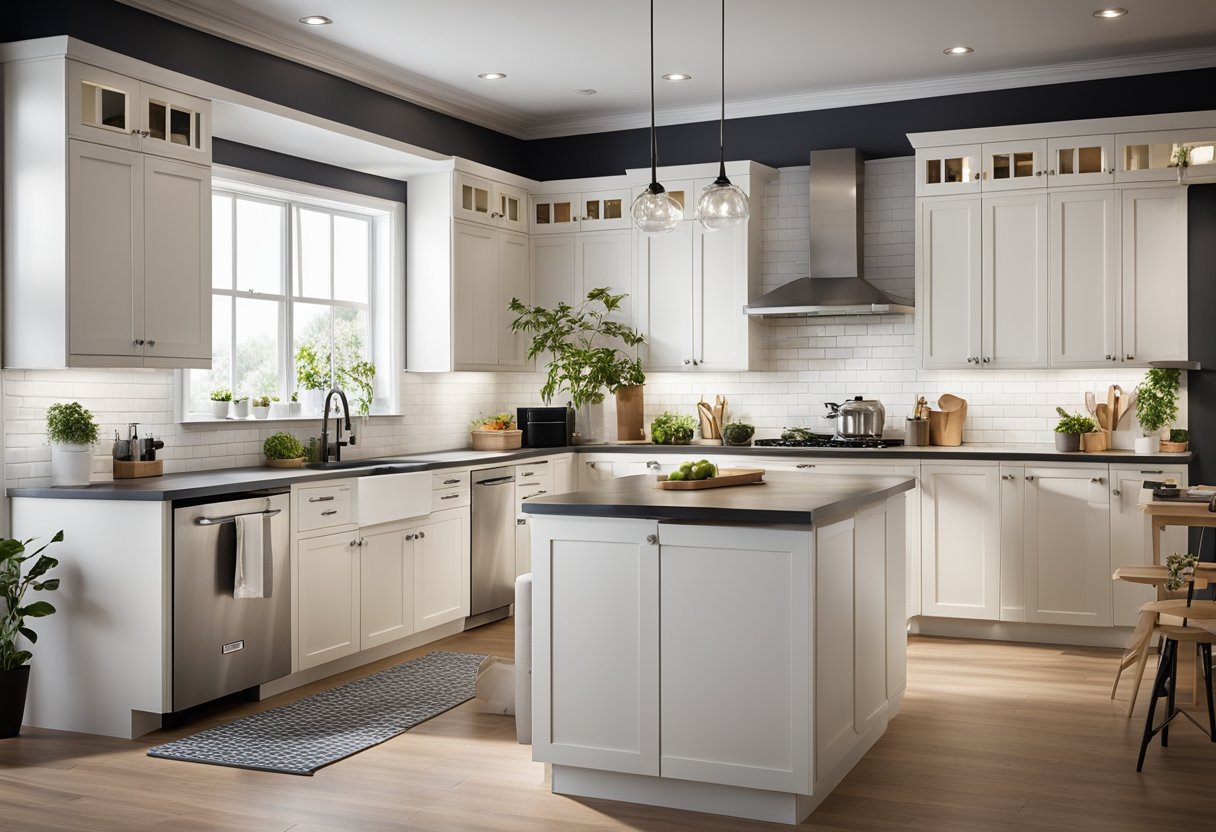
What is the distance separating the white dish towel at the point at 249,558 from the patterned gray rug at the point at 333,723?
0.56 m

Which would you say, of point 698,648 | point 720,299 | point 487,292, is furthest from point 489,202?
point 698,648

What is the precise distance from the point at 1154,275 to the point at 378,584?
4.63 m

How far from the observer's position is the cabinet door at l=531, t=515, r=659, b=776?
3.99 m

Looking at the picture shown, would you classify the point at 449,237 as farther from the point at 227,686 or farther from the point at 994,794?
the point at 994,794

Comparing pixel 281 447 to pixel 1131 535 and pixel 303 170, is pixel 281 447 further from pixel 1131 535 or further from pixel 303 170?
pixel 1131 535

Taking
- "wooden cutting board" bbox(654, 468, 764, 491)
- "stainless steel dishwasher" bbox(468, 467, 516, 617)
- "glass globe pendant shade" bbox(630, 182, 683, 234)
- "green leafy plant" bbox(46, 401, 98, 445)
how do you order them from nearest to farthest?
"glass globe pendant shade" bbox(630, 182, 683, 234) → "wooden cutting board" bbox(654, 468, 764, 491) → "green leafy plant" bbox(46, 401, 98, 445) → "stainless steel dishwasher" bbox(468, 467, 516, 617)

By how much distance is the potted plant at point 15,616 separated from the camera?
4629 millimetres

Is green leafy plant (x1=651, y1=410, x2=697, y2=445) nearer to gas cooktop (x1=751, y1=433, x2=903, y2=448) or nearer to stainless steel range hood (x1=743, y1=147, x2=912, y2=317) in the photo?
gas cooktop (x1=751, y1=433, x2=903, y2=448)

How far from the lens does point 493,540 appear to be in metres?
7.10

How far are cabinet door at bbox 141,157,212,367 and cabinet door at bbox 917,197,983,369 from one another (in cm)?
412

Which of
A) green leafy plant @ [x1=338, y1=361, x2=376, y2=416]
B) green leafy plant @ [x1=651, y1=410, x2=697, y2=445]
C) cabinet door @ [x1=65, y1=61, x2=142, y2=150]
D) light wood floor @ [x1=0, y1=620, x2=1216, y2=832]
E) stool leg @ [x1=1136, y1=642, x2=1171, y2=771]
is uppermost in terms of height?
cabinet door @ [x1=65, y1=61, x2=142, y2=150]

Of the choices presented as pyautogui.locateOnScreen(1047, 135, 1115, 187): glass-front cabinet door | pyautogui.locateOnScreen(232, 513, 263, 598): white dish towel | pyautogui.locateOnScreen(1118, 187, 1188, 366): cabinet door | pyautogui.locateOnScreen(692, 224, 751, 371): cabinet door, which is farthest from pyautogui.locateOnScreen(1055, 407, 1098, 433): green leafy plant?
pyautogui.locateOnScreen(232, 513, 263, 598): white dish towel

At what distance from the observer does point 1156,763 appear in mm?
4379

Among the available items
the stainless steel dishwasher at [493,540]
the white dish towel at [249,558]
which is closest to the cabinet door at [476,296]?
the stainless steel dishwasher at [493,540]
